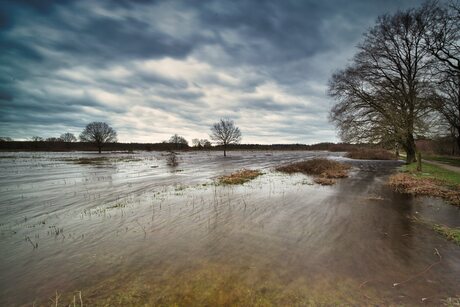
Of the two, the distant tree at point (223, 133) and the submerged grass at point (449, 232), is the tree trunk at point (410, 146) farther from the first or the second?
the distant tree at point (223, 133)

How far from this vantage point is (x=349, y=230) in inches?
274

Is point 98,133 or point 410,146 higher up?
point 98,133

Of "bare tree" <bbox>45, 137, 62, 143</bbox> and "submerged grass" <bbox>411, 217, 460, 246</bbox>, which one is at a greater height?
"bare tree" <bbox>45, 137, 62, 143</bbox>

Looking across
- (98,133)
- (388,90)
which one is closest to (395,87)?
(388,90)

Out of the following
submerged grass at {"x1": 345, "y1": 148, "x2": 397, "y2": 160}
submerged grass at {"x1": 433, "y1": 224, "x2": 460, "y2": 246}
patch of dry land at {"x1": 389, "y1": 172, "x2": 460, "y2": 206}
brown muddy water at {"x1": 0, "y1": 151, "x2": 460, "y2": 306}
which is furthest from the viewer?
submerged grass at {"x1": 345, "y1": 148, "x2": 397, "y2": 160}

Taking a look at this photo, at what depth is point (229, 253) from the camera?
5.51 metres

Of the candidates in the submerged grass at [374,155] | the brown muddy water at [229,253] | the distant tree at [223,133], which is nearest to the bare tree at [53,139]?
the distant tree at [223,133]

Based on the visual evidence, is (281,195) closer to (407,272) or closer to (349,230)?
(349,230)

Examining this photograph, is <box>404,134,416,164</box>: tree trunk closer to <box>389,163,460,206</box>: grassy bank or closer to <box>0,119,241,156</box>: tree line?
<box>389,163,460,206</box>: grassy bank

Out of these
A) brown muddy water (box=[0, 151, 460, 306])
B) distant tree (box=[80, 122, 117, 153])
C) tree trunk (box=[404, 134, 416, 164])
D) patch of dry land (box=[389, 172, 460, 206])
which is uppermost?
distant tree (box=[80, 122, 117, 153])

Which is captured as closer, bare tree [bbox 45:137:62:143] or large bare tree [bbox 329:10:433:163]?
large bare tree [bbox 329:10:433:163]

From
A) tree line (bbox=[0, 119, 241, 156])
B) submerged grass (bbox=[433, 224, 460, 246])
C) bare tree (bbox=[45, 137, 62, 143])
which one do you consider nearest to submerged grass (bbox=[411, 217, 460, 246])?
submerged grass (bbox=[433, 224, 460, 246])

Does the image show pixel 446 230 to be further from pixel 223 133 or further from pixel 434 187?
pixel 223 133

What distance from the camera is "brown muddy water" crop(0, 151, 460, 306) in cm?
390
